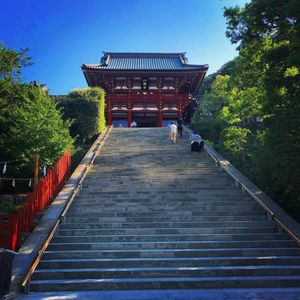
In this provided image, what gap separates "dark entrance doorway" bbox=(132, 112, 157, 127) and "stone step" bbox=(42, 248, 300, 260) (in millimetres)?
24681

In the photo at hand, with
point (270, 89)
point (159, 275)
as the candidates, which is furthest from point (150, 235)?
point (270, 89)

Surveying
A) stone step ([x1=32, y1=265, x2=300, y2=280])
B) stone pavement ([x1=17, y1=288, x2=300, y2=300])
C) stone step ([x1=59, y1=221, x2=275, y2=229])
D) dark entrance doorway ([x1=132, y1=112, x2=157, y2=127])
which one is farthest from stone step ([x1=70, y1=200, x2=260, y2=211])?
dark entrance doorway ([x1=132, y1=112, x2=157, y2=127])

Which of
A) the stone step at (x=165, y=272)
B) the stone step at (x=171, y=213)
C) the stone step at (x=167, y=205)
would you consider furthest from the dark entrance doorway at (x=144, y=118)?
the stone step at (x=165, y=272)

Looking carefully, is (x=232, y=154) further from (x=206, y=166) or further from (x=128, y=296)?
(x=128, y=296)

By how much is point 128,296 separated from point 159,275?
3.18ft

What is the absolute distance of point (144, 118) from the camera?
3278cm

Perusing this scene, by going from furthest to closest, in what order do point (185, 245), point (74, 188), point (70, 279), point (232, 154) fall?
→ point (232, 154), point (74, 188), point (185, 245), point (70, 279)

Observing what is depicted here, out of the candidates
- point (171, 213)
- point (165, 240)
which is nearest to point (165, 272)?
point (165, 240)

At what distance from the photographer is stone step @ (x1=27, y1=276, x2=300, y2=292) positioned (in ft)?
22.8

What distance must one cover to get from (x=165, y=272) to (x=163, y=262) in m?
0.39

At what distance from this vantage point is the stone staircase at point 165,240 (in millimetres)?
7227

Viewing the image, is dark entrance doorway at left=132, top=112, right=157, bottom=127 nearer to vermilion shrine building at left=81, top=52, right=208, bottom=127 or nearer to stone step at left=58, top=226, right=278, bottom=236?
vermilion shrine building at left=81, top=52, right=208, bottom=127

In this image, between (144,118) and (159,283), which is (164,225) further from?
(144,118)

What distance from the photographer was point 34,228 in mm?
9133
